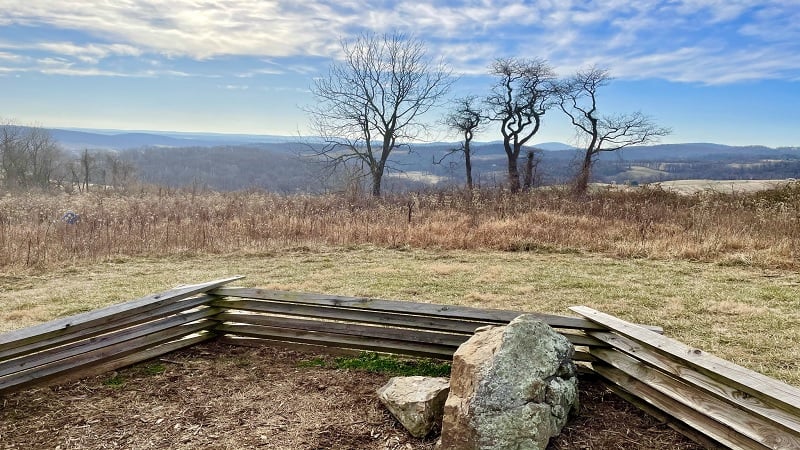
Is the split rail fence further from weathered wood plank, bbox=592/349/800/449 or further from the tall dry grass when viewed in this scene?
the tall dry grass

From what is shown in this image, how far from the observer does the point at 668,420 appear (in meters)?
3.12

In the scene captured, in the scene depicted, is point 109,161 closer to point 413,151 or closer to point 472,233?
point 413,151

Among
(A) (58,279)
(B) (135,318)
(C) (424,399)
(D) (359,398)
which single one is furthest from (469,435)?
(A) (58,279)

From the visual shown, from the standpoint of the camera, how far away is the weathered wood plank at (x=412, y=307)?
376cm

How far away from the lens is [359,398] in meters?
3.51

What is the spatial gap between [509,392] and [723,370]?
1201 mm

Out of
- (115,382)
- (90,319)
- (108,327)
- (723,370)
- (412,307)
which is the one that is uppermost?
(723,370)

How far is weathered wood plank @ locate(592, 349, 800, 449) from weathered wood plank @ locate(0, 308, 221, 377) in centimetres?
344

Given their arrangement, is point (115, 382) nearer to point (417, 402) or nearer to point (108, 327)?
point (108, 327)

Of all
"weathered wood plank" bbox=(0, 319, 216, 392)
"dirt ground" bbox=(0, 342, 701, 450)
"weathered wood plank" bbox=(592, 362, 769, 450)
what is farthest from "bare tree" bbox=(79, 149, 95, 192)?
"weathered wood plank" bbox=(592, 362, 769, 450)

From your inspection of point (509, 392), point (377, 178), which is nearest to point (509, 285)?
point (509, 392)

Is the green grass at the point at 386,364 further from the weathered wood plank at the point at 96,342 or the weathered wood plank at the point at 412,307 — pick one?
the weathered wood plank at the point at 96,342

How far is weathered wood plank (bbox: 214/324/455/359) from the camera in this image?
13.4ft

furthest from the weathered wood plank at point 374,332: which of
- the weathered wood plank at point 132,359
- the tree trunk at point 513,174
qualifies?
the tree trunk at point 513,174
